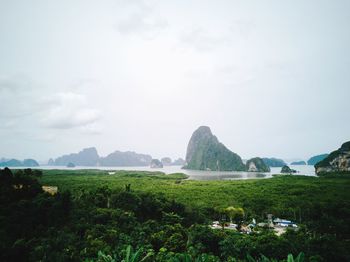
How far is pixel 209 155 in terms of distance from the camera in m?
141

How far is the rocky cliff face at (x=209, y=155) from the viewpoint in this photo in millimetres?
132188

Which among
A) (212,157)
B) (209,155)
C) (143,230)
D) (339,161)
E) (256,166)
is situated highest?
(209,155)

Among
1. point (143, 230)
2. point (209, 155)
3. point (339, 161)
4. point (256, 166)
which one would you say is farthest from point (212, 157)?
point (143, 230)

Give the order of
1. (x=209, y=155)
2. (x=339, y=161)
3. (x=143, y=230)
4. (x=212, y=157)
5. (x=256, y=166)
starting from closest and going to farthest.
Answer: (x=143, y=230) < (x=339, y=161) < (x=256, y=166) < (x=212, y=157) < (x=209, y=155)

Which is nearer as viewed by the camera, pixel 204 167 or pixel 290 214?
pixel 290 214

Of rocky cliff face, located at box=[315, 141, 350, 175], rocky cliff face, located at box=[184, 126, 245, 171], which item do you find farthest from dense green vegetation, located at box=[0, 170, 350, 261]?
rocky cliff face, located at box=[184, 126, 245, 171]

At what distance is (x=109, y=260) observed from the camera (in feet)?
32.2

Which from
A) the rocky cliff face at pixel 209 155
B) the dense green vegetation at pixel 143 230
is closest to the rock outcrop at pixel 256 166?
the rocky cliff face at pixel 209 155

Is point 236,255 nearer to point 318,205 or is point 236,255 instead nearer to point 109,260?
point 109,260

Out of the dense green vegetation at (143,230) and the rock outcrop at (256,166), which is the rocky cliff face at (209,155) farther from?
the dense green vegetation at (143,230)

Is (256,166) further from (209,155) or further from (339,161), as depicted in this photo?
(339,161)

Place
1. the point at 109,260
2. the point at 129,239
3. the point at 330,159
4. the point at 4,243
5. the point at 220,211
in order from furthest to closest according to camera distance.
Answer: the point at 330,159, the point at 220,211, the point at 129,239, the point at 4,243, the point at 109,260

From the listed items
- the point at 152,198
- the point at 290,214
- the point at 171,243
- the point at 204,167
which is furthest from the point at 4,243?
Result: the point at 204,167

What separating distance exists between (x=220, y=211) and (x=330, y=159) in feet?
266
